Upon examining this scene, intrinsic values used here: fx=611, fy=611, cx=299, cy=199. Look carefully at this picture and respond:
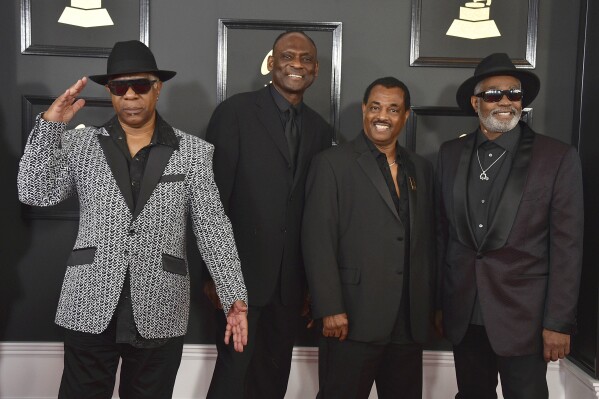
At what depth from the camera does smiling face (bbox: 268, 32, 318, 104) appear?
8.81ft

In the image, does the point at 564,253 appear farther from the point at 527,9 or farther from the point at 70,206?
the point at 70,206

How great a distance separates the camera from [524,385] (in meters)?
2.40

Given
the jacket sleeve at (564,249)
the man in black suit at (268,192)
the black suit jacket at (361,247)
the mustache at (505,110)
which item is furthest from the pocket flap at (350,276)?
the mustache at (505,110)

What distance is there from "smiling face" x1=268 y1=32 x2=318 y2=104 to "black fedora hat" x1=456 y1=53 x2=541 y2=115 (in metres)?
0.68

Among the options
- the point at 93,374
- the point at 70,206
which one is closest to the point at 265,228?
the point at 93,374

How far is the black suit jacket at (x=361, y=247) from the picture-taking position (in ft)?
7.90

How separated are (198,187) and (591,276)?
1.93 metres

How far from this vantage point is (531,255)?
2393 mm

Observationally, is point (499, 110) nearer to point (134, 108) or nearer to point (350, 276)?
point (350, 276)

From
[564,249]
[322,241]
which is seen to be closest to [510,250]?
[564,249]

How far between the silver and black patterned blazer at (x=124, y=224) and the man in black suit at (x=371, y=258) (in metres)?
0.42

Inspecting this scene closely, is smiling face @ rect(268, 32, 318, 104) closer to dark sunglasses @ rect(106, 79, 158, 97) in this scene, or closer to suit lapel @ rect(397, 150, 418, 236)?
suit lapel @ rect(397, 150, 418, 236)

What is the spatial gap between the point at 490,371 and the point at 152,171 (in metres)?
1.60

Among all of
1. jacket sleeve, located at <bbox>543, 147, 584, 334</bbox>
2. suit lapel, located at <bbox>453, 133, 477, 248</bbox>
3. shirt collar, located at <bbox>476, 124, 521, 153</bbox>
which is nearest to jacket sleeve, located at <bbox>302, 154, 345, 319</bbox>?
suit lapel, located at <bbox>453, 133, 477, 248</bbox>
